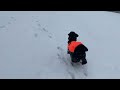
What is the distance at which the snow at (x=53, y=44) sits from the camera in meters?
7.10

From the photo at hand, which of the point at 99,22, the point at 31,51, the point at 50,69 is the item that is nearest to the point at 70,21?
the point at 99,22

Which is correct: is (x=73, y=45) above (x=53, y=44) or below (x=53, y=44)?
below

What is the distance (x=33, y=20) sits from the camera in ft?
33.4

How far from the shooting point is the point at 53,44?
332 inches

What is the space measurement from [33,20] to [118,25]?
3746mm

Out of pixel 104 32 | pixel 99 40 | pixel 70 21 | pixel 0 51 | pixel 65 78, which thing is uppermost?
pixel 70 21

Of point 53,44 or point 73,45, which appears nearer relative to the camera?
point 73,45

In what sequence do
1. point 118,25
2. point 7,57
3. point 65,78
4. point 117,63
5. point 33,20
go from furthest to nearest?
point 118,25
point 33,20
point 117,63
point 7,57
point 65,78

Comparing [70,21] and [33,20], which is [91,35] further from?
[33,20]

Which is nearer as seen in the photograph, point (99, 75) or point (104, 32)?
point (99, 75)

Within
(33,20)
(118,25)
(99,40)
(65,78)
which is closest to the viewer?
(65,78)

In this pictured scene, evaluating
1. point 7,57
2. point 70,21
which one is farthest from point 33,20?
point 7,57

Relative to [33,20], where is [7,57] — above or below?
below

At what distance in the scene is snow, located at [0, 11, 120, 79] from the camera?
710 cm
